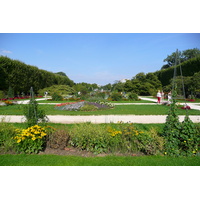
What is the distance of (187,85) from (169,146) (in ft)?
62.6

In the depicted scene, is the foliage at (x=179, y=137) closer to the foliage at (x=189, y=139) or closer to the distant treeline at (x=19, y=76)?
the foliage at (x=189, y=139)

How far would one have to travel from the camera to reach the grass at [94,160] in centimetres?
281

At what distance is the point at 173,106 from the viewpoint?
3.37 m

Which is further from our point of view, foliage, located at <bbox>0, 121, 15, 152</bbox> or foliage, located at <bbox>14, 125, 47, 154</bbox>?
foliage, located at <bbox>0, 121, 15, 152</bbox>

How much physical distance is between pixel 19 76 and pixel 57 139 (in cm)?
2023

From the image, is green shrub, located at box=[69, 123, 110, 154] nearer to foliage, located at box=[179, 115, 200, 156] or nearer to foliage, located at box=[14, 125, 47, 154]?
foliage, located at box=[14, 125, 47, 154]

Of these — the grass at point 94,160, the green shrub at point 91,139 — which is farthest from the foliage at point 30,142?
the green shrub at point 91,139

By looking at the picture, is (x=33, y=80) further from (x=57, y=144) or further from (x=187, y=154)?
(x=187, y=154)

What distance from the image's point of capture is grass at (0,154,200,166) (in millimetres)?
2811

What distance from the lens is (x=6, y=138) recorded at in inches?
136

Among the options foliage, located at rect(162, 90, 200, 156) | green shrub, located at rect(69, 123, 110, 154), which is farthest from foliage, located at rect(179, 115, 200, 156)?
green shrub, located at rect(69, 123, 110, 154)

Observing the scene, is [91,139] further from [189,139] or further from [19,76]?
[19,76]

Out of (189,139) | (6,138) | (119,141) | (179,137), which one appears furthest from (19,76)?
(189,139)

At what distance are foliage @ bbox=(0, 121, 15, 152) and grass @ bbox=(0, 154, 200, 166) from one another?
0.27m
